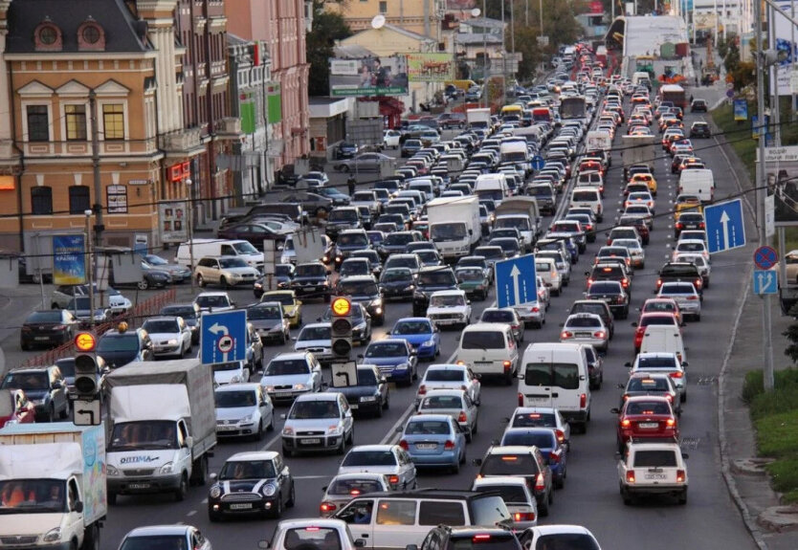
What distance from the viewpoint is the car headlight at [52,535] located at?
3141cm

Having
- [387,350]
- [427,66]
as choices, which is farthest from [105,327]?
[427,66]

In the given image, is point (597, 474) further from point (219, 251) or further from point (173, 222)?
point (173, 222)

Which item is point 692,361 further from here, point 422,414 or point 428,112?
point 428,112

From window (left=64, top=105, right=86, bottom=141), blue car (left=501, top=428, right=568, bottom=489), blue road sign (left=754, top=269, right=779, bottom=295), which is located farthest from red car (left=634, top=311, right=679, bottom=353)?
window (left=64, top=105, right=86, bottom=141)

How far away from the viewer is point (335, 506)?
3419 centimetres

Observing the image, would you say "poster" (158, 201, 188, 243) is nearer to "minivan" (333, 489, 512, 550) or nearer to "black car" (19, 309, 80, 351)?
"black car" (19, 309, 80, 351)

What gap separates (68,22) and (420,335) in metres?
33.1

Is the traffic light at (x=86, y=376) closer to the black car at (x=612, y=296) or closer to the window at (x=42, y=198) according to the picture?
the black car at (x=612, y=296)

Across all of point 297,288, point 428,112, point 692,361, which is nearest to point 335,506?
point 692,361

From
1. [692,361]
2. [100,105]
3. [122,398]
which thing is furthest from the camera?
[100,105]

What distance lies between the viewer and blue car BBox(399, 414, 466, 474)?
4066cm

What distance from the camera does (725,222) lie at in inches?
1812

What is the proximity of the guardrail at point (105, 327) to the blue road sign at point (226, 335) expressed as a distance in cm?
173

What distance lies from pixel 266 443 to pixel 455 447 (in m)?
6.08
